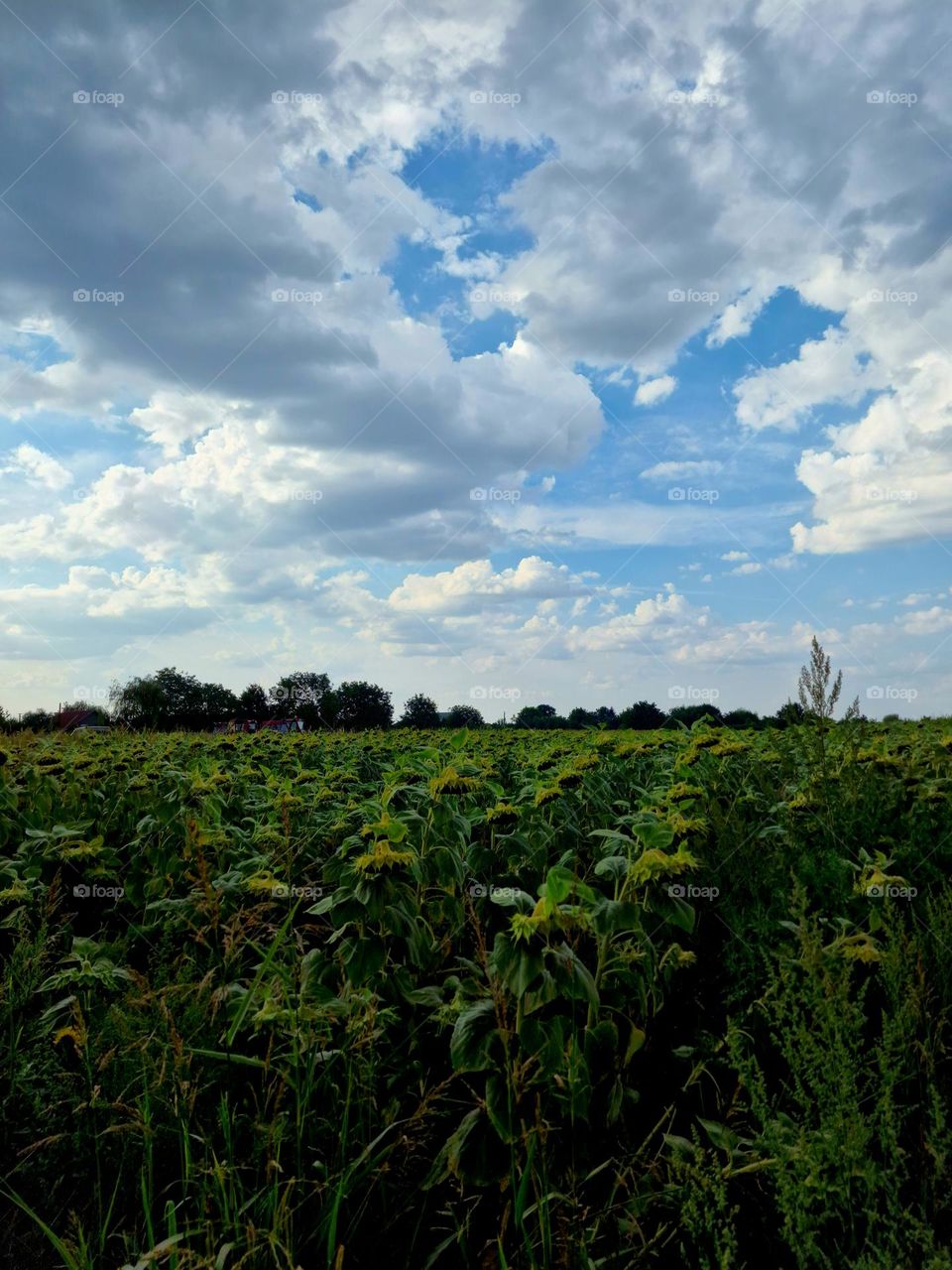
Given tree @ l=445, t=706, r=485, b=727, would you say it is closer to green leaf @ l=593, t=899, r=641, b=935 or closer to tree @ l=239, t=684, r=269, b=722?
green leaf @ l=593, t=899, r=641, b=935

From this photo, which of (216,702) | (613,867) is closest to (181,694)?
(216,702)

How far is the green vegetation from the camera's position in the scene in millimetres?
2459

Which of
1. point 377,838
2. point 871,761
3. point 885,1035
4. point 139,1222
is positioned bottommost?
point 139,1222

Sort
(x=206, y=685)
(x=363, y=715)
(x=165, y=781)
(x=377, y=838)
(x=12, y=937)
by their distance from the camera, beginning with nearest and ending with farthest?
(x=377, y=838), (x=12, y=937), (x=165, y=781), (x=363, y=715), (x=206, y=685)

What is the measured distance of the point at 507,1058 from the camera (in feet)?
8.27

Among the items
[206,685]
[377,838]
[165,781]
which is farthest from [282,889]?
[206,685]

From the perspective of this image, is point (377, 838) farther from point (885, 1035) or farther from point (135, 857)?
point (135, 857)

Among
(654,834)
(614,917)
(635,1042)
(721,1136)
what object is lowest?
(721,1136)

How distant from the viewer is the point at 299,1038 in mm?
2768

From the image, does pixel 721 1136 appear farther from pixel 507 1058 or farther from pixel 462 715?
pixel 462 715

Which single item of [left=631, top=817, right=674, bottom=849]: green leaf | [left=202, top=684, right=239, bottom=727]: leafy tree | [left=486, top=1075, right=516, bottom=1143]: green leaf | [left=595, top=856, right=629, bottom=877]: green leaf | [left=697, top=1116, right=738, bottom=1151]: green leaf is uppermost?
[left=202, top=684, right=239, bottom=727]: leafy tree

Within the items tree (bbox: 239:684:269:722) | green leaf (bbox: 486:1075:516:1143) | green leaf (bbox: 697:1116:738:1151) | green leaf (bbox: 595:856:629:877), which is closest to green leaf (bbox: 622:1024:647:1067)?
green leaf (bbox: 697:1116:738:1151)

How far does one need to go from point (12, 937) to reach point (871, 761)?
16.1 ft

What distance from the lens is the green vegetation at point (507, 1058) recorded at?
8.07 feet
